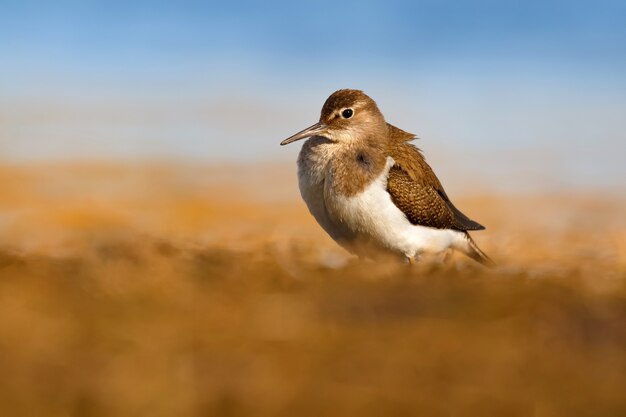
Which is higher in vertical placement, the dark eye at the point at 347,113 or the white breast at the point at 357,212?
the dark eye at the point at 347,113

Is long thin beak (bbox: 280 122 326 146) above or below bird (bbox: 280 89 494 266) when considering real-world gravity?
above

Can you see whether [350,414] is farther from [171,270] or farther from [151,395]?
[171,270]

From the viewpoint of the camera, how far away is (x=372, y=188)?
10.9 metres

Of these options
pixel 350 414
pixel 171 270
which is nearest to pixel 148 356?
pixel 350 414

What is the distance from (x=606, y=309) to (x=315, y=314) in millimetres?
1881

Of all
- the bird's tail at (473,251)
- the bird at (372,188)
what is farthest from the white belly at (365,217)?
the bird's tail at (473,251)

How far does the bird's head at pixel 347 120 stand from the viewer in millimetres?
11742

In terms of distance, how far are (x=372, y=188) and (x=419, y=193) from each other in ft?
2.82

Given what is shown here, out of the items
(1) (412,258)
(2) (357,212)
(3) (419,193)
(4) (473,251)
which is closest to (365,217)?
(2) (357,212)

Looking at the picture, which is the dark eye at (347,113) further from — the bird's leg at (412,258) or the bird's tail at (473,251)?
the bird's tail at (473,251)

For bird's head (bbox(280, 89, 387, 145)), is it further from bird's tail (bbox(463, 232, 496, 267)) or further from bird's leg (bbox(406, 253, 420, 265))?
bird's tail (bbox(463, 232, 496, 267))

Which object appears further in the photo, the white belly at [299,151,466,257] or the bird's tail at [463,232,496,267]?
the bird's tail at [463,232,496,267]

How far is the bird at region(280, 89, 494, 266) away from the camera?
10.8m

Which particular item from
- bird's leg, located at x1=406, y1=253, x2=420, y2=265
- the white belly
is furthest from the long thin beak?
bird's leg, located at x1=406, y1=253, x2=420, y2=265
